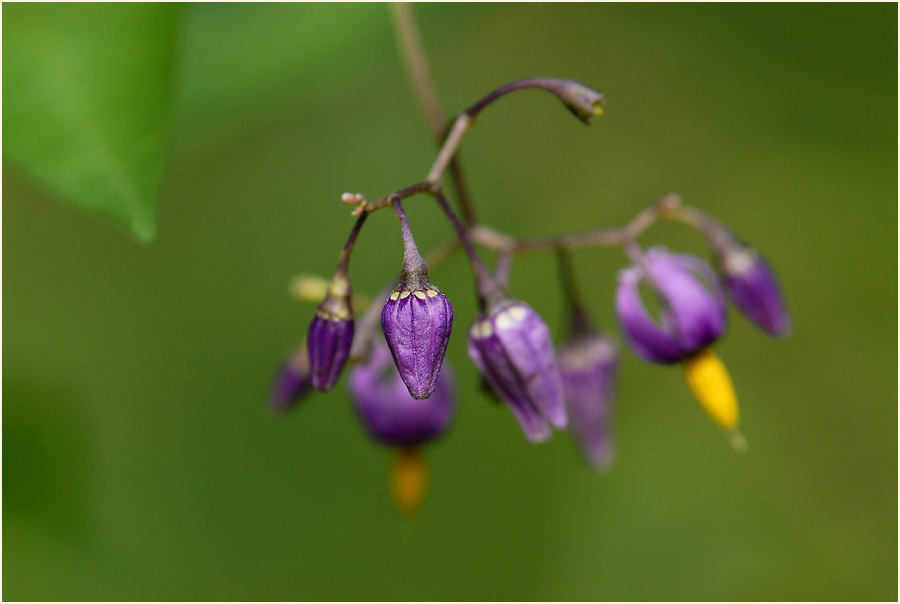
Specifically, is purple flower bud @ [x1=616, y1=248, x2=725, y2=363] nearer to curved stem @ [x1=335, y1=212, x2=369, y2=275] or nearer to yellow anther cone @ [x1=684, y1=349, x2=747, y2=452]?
yellow anther cone @ [x1=684, y1=349, x2=747, y2=452]

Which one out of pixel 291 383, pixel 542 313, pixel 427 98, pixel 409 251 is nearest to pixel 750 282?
pixel 427 98

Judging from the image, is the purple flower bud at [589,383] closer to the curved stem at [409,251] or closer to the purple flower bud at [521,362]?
the purple flower bud at [521,362]

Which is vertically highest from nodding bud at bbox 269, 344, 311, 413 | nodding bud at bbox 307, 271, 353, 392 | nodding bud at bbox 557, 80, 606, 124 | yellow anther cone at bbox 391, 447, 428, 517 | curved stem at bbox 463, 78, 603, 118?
curved stem at bbox 463, 78, 603, 118

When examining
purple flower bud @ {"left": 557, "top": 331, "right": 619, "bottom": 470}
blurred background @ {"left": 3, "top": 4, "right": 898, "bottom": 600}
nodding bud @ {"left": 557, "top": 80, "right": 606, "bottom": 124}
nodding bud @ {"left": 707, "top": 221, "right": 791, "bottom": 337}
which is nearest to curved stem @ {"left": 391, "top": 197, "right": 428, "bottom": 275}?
nodding bud @ {"left": 557, "top": 80, "right": 606, "bottom": 124}

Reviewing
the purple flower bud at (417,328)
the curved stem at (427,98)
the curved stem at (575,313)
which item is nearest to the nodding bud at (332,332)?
the purple flower bud at (417,328)

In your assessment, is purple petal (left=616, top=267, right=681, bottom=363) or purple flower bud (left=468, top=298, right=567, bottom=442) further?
purple petal (left=616, top=267, right=681, bottom=363)

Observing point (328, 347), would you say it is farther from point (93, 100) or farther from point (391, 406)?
point (93, 100)

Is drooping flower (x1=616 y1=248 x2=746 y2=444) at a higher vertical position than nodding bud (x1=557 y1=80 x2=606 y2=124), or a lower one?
lower
